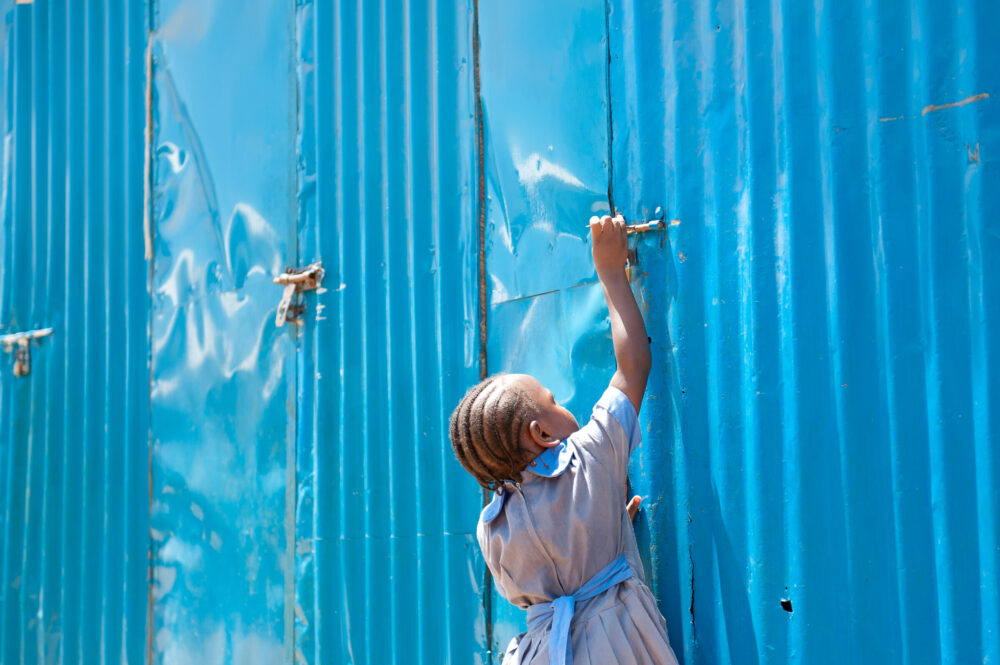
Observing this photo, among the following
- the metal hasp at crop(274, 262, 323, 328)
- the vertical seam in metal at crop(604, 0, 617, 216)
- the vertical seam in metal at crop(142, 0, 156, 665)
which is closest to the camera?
the vertical seam in metal at crop(604, 0, 617, 216)

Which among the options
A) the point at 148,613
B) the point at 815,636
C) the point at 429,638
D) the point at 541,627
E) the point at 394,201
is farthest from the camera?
the point at 148,613

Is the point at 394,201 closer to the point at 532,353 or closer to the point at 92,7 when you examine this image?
the point at 532,353

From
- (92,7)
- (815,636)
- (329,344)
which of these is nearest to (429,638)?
(329,344)

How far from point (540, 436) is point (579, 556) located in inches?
10.8

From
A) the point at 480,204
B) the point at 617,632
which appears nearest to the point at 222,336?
the point at 480,204

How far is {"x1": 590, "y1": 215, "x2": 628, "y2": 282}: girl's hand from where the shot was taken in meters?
2.55

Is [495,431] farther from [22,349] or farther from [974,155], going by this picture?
[22,349]

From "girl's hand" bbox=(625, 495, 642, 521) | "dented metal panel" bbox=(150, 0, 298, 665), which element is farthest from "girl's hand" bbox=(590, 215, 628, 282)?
"dented metal panel" bbox=(150, 0, 298, 665)

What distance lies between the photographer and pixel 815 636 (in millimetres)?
2189

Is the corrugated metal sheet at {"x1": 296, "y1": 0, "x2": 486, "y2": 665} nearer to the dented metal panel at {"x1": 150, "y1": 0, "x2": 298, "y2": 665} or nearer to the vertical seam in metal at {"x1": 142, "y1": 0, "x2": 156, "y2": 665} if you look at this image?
the dented metal panel at {"x1": 150, "y1": 0, "x2": 298, "y2": 665}

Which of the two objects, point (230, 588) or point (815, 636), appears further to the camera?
point (230, 588)

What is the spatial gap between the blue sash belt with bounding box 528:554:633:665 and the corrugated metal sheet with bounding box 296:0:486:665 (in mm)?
656

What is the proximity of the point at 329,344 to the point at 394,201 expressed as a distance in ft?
1.77

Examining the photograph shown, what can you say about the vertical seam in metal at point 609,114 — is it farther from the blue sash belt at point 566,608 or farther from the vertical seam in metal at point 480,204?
the blue sash belt at point 566,608
